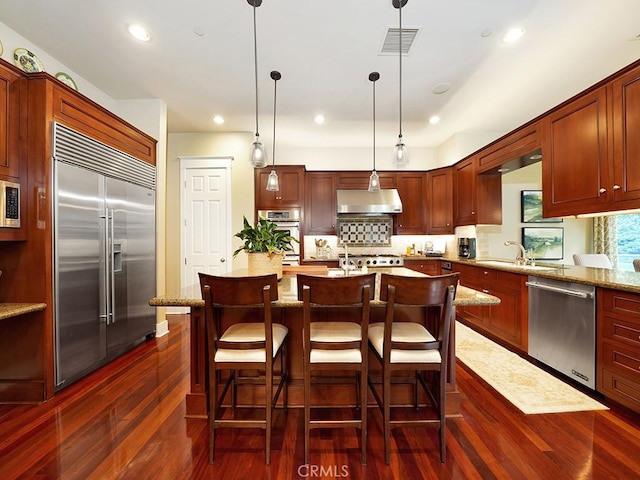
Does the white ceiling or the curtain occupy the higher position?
the white ceiling

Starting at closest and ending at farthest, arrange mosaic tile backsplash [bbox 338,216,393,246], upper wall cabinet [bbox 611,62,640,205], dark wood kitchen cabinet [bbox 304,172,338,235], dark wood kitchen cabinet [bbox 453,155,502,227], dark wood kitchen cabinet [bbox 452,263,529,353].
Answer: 1. upper wall cabinet [bbox 611,62,640,205]
2. dark wood kitchen cabinet [bbox 452,263,529,353]
3. dark wood kitchen cabinet [bbox 453,155,502,227]
4. dark wood kitchen cabinet [bbox 304,172,338,235]
5. mosaic tile backsplash [bbox 338,216,393,246]

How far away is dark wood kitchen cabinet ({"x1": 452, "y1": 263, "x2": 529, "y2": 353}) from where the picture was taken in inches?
115

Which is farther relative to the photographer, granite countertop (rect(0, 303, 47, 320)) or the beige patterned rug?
the beige patterned rug

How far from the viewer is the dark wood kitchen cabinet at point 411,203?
5273 millimetres

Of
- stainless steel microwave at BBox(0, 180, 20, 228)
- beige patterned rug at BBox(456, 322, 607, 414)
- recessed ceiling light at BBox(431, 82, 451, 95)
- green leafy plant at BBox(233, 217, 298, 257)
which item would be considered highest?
recessed ceiling light at BBox(431, 82, 451, 95)

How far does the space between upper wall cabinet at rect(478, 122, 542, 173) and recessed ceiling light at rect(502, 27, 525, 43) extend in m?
1.03

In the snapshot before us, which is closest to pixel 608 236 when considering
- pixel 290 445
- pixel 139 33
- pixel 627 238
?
pixel 627 238

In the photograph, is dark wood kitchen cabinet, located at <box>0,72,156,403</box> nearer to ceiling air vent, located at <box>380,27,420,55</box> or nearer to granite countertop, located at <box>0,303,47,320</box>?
granite countertop, located at <box>0,303,47,320</box>

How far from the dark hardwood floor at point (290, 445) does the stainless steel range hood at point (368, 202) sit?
3302 mm

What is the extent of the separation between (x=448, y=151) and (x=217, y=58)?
162 inches

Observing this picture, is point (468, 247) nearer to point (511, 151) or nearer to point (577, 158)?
point (511, 151)

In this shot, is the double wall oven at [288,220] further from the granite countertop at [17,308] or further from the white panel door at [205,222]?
the granite countertop at [17,308]

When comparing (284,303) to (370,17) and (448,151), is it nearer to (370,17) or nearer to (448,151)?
A: (370,17)

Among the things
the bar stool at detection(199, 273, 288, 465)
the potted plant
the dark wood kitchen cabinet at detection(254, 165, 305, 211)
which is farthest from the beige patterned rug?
the dark wood kitchen cabinet at detection(254, 165, 305, 211)
